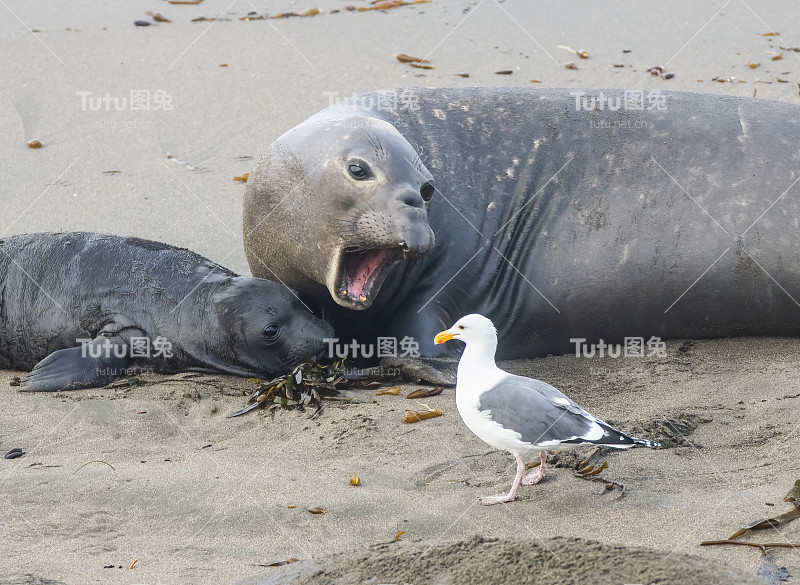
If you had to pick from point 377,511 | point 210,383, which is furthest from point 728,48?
point 377,511

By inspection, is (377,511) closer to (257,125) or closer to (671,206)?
(671,206)

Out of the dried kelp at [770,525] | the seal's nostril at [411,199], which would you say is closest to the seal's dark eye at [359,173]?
the seal's nostril at [411,199]

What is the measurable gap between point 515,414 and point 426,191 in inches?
68.3

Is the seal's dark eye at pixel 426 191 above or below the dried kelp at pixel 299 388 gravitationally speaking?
above

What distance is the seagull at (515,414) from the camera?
3953mm

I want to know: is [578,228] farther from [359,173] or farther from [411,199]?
[359,173]

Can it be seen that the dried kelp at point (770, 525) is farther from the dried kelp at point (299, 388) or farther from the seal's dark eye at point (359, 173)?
the seal's dark eye at point (359, 173)

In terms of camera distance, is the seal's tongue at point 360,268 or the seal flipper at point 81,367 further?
the seal flipper at point 81,367

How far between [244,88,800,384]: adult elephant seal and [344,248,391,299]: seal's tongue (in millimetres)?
184

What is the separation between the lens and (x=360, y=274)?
5.44m

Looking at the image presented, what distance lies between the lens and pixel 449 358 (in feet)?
18.5

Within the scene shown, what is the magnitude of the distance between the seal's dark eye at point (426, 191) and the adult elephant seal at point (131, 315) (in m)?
0.95

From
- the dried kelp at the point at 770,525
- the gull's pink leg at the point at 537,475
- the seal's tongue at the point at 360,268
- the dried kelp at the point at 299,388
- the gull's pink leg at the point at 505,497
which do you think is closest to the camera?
the dried kelp at the point at 770,525

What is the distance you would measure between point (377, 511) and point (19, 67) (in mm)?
6867
